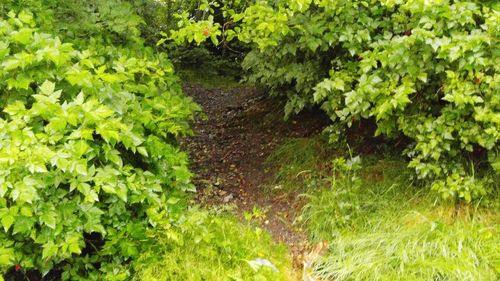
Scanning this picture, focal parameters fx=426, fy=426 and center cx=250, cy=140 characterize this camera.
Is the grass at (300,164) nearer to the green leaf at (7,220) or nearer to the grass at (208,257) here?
the grass at (208,257)

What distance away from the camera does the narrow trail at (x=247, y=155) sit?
149 inches

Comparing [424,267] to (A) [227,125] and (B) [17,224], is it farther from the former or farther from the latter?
(A) [227,125]

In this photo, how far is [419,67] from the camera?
9.73ft

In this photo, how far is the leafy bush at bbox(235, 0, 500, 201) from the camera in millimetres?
2742

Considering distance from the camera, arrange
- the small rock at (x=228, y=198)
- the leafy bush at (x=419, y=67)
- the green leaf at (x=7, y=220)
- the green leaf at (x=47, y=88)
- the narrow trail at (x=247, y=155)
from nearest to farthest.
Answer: the green leaf at (x=7, y=220), the green leaf at (x=47, y=88), the leafy bush at (x=419, y=67), the narrow trail at (x=247, y=155), the small rock at (x=228, y=198)

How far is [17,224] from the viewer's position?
6.79 ft

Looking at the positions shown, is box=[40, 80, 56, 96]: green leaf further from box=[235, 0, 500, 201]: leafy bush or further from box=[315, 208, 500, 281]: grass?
box=[315, 208, 500, 281]: grass

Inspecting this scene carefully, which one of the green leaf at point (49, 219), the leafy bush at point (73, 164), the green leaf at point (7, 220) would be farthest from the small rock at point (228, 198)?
the green leaf at point (7, 220)

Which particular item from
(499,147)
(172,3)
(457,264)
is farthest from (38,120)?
(172,3)

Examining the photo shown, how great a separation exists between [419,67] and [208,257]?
194 centimetres

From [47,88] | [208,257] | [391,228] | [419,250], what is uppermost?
[47,88]

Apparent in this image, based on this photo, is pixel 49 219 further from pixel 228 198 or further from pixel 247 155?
pixel 247 155

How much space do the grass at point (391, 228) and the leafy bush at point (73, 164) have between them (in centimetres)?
119

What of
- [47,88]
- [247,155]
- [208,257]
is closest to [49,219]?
[47,88]
